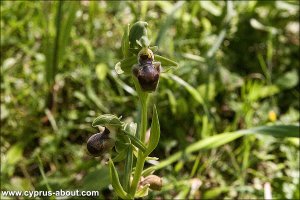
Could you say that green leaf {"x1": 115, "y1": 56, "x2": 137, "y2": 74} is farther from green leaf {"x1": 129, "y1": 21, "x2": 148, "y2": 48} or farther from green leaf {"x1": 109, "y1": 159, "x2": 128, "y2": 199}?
→ green leaf {"x1": 109, "y1": 159, "x2": 128, "y2": 199}

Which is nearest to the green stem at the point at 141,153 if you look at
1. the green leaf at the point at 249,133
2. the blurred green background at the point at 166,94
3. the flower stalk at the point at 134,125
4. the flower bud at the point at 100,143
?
the flower stalk at the point at 134,125

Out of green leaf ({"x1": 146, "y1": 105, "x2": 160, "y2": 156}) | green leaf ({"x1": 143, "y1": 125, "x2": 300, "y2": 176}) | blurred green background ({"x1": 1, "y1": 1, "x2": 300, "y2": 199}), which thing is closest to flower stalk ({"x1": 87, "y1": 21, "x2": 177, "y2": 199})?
green leaf ({"x1": 146, "y1": 105, "x2": 160, "y2": 156})

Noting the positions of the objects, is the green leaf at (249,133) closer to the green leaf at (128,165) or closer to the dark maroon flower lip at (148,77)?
the green leaf at (128,165)

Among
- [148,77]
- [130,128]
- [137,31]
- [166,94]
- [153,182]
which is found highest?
[137,31]

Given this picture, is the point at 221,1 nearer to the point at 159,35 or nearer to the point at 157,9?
the point at 157,9

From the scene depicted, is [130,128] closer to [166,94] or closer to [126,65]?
[126,65]

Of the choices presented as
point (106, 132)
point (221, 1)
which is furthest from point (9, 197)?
point (221, 1)

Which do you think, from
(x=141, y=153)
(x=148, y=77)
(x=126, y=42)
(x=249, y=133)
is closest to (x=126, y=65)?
(x=126, y=42)
